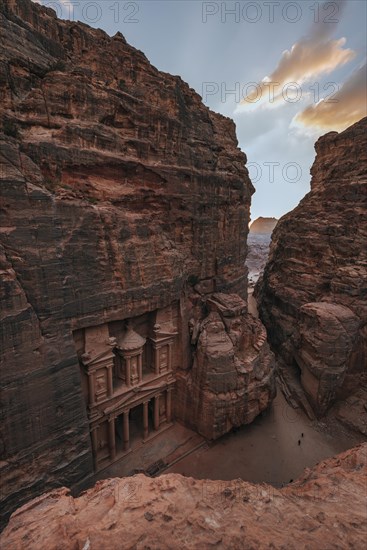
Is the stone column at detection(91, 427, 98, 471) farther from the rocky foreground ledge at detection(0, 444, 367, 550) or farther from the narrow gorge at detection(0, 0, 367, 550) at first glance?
the rocky foreground ledge at detection(0, 444, 367, 550)

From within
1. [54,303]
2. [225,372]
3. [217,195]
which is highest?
[217,195]

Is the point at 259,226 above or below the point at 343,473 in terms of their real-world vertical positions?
above

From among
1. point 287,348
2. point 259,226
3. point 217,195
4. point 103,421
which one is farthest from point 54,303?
point 259,226

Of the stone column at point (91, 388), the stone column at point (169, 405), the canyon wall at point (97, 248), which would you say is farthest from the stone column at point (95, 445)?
the stone column at point (169, 405)

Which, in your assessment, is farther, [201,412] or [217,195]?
[217,195]

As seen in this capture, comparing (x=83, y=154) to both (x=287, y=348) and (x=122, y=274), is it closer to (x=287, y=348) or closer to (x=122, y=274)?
(x=122, y=274)

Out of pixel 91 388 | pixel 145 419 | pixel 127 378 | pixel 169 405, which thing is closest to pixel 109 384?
pixel 91 388
